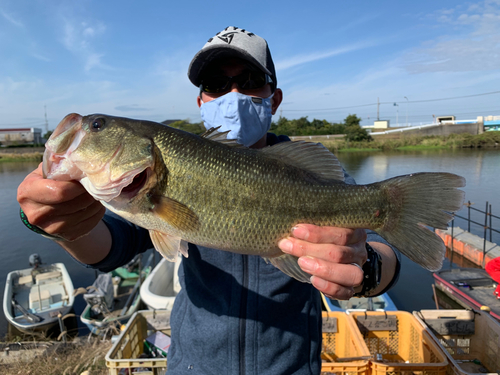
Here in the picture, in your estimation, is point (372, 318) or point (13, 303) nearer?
point (372, 318)

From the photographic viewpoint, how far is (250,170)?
1.83 meters

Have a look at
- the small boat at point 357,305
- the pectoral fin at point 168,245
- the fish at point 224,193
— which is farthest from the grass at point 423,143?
the pectoral fin at point 168,245

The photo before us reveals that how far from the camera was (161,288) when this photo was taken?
727cm

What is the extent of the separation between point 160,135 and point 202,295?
1.10 metres

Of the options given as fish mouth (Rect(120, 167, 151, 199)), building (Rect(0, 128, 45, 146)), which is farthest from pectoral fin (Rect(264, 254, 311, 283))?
building (Rect(0, 128, 45, 146))

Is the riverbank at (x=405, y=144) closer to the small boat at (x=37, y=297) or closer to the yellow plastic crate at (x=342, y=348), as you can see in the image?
the small boat at (x=37, y=297)

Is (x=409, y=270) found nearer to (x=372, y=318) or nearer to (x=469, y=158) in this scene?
(x=372, y=318)

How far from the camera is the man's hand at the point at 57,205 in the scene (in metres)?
1.54

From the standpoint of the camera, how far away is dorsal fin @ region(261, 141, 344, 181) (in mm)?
1969

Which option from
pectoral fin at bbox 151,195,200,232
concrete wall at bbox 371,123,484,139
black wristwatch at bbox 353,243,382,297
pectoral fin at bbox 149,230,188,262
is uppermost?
concrete wall at bbox 371,123,484,139

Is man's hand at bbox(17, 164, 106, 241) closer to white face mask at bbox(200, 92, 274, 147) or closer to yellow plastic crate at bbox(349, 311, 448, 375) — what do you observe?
white face mask at bbox(200, 92, 274, 147)

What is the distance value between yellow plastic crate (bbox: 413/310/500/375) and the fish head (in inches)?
152

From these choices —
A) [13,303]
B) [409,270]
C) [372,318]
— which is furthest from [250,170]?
[409,270]

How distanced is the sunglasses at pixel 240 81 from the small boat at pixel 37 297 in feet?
26.2
